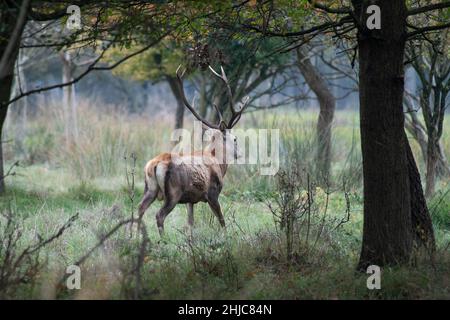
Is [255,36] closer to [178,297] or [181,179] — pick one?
[181,179]

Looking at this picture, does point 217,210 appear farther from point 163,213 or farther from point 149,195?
point 149,195

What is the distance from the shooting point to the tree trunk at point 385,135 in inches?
250

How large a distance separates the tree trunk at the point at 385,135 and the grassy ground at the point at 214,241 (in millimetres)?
349

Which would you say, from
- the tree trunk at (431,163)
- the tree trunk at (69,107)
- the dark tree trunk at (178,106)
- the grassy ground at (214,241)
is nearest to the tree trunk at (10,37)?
the grassy ground at (214,241)

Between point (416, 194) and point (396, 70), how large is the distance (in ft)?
4.94

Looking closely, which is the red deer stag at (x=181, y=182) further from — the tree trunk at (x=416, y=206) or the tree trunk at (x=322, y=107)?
the tree trunk at (x=322, y=107)

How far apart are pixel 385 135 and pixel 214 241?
2.28 metres

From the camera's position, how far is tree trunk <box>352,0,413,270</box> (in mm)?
6355

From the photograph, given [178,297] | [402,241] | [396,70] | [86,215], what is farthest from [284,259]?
[86,215]

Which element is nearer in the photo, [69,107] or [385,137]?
[385,137]

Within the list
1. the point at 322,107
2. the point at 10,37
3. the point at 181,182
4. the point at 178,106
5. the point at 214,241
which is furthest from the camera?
the point at 178,106

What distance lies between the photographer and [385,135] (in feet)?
21.0

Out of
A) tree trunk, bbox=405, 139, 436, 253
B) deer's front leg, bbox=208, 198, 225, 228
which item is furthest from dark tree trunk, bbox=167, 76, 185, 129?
tree trunk, bbox=405, 139, 436, 253

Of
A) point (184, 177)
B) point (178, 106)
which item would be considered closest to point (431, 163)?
point (184, 177)
